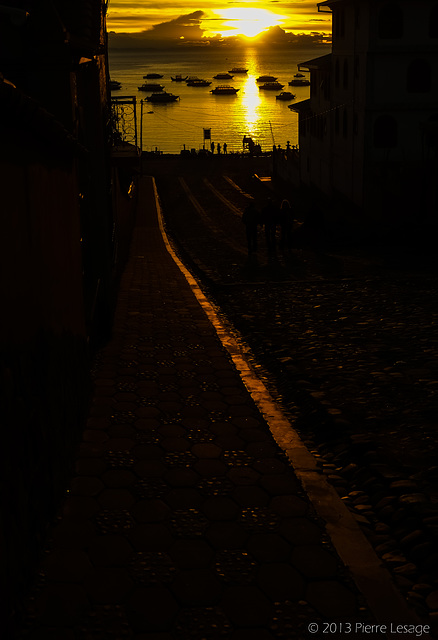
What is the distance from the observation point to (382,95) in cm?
3125

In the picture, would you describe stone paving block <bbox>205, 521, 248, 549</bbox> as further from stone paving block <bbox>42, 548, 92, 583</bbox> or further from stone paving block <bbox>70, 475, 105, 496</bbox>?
stone paving block <bbox>70, 475, 105, 496</bbox>

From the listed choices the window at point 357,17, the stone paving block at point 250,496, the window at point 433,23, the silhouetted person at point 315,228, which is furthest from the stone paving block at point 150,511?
the window at point 357,17

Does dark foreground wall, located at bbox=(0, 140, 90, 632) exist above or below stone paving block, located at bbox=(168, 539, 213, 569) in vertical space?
above

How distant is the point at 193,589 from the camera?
4.29m

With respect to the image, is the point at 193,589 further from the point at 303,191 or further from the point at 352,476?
the point at 303,191

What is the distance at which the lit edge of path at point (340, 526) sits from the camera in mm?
4121

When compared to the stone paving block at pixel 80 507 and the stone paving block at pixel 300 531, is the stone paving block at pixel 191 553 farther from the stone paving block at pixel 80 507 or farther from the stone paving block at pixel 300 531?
the stone paving block at pixel 80 507

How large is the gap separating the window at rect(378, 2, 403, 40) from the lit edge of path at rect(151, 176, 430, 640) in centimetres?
2600

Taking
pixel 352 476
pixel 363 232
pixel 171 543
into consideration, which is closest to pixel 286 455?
pixel 352 476

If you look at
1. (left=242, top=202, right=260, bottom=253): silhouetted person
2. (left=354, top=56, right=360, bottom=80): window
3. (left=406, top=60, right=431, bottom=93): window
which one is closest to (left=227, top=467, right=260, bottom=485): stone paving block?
(left=242, top=202, right=260, bottom=253): silhouetted person

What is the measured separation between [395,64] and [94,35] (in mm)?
24229

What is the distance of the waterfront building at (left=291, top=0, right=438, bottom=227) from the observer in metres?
30.0

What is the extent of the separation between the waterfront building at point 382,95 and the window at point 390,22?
0.12 ft

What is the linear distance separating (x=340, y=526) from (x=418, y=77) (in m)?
29.8
